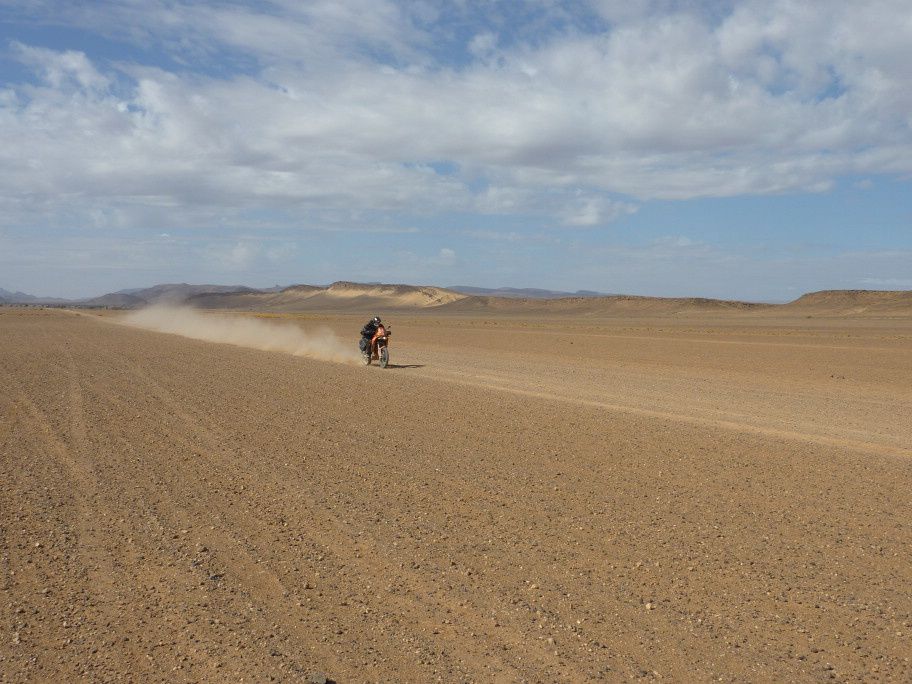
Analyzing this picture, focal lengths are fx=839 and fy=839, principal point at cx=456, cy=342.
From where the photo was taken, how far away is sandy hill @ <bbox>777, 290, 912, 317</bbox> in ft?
291

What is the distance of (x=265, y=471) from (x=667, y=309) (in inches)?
4376

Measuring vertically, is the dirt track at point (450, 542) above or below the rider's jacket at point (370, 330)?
below

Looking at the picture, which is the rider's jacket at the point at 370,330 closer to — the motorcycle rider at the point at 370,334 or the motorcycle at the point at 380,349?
the motorcycle rider at the point at 370,334

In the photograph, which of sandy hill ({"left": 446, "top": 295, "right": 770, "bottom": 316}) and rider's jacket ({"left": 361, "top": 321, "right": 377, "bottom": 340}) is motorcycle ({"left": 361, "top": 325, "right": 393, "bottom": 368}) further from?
sandy hill ({"left": 446, "top": 295, "right": 770, "bottom": 316})

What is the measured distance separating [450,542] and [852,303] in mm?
102633

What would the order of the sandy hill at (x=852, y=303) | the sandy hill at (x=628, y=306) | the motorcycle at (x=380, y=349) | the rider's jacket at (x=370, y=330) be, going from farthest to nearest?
the sandy hill at (x=628, y=306)
the sandy hill at (x=852, y=303)
the rider's jacket at (x=370, y=330)
the motorcycle at (x=380, y=349)

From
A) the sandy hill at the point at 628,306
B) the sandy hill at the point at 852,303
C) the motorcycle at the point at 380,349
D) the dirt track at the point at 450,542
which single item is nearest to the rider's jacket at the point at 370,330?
the motorcycle at the point at 380,349

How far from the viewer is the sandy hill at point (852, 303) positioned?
88.8 metres

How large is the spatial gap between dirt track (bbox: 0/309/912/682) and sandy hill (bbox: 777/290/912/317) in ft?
266

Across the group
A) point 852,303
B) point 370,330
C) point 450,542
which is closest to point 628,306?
point 852,303

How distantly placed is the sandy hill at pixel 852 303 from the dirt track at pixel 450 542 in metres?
81.2

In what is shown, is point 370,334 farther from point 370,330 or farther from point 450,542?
point 450,542

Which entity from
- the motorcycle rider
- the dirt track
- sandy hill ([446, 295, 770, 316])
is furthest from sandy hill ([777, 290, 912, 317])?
the dirt track

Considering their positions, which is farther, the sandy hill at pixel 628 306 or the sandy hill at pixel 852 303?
the sandy hill at pixel 628 306
